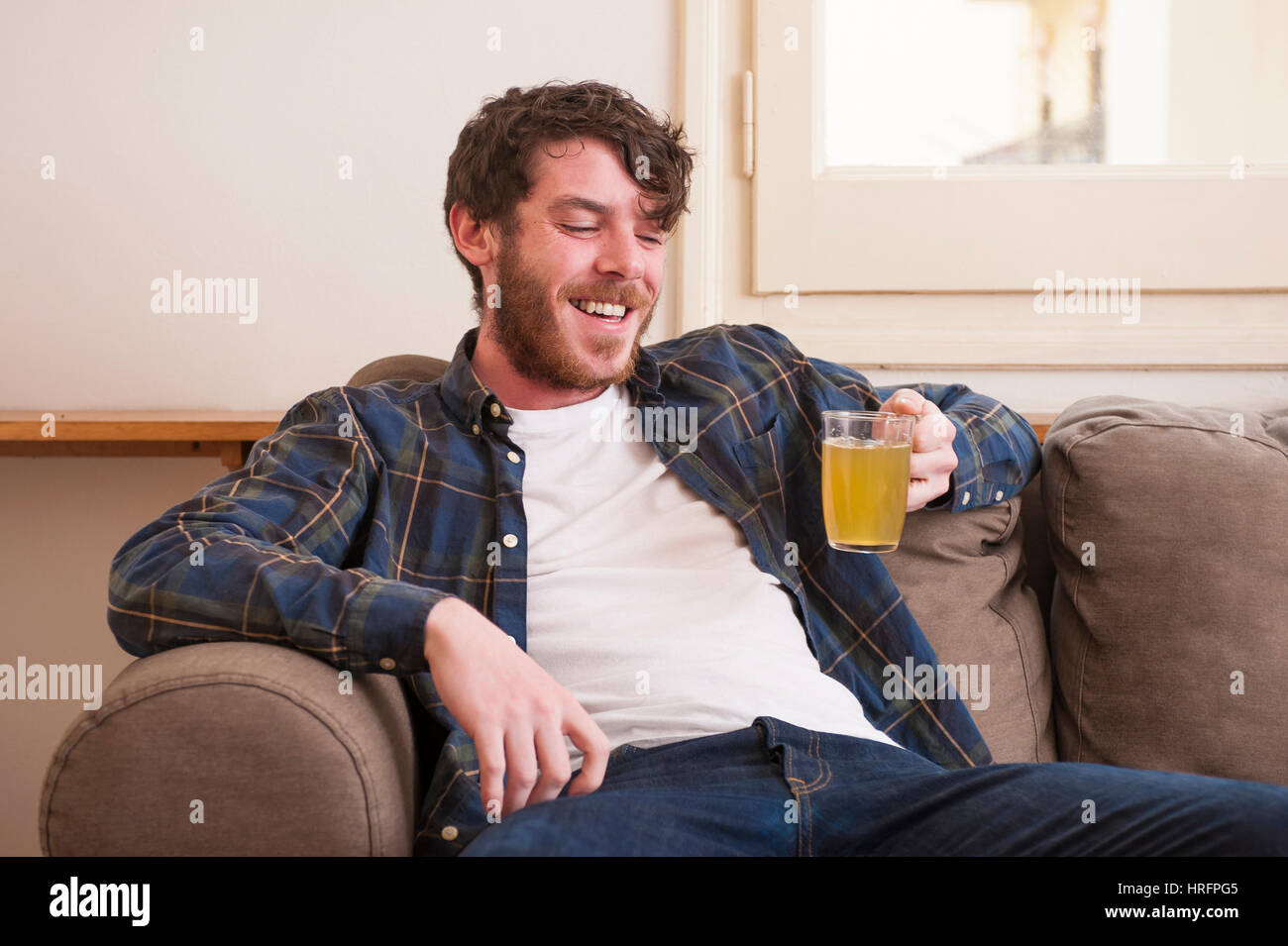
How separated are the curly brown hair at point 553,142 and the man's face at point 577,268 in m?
0.02

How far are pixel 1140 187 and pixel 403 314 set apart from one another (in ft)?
4.62

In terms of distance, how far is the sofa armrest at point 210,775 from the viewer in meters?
0.87

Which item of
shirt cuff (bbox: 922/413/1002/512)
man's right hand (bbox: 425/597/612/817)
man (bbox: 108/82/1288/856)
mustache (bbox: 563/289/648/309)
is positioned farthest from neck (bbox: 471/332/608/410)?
man's right hand (bbox: 425/597/612/817)

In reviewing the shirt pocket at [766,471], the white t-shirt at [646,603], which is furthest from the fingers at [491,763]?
the shirt pocket at [766,471]

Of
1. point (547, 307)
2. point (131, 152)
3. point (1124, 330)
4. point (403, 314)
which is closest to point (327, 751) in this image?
point (547, 307)

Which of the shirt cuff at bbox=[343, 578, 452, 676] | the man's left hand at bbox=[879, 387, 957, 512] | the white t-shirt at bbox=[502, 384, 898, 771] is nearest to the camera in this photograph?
the shirt cuff at bbox=[343, 578, 452, 676]

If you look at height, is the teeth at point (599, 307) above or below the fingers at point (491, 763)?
above

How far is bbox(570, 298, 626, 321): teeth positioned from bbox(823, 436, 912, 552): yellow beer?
0.39 metres

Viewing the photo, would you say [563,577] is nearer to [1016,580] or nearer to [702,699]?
[702,699]

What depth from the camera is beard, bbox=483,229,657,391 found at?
1.45m

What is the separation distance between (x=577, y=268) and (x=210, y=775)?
32.1 inches

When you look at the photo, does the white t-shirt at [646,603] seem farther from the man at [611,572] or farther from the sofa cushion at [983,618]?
the sofa cushion at [983,618]

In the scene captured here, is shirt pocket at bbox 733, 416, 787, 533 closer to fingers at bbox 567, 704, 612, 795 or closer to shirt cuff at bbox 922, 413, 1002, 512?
shirt cuff at bbox 922, 413, 1002, 512

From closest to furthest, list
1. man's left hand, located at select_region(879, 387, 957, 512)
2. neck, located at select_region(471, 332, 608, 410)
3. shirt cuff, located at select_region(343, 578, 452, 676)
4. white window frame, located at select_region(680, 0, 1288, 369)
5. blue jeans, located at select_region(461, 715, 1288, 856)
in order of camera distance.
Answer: blue jeans, located at select_region(461, 715, 1288, 856)
shirt cuff, located at select_region(343, 578, 452, 676)
man's left hand, located at select_region(879, 387, 957, 512)
neck, located at select_region(471, 332, 608, 410)
white window frame, located at select_region(680, 0, 1288, 369)
